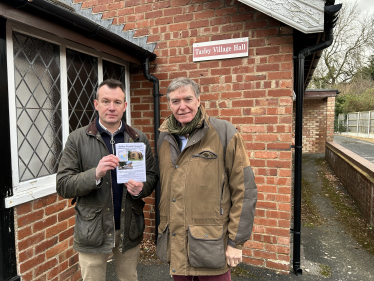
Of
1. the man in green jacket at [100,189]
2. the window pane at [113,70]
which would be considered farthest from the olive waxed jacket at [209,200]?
the window pane at [113,70]

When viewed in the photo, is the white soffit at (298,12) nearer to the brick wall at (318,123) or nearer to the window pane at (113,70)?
the window pane at (113,70)

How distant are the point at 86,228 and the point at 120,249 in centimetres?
33

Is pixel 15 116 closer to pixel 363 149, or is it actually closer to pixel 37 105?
pixel 37 105

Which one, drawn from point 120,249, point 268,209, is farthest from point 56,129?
point 268,209

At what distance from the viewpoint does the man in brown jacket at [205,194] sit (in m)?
1.78

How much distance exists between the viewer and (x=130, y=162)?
6.05 feet

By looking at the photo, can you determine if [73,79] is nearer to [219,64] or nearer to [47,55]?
[47,55]

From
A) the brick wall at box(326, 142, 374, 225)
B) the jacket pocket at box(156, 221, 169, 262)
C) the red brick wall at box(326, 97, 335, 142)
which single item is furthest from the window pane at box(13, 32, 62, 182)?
the red brick wall at box(326, 97, 335, 142)

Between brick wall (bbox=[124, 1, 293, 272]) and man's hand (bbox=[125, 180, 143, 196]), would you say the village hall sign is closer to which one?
brick wall (bbox=[124, 1, 293, 272])

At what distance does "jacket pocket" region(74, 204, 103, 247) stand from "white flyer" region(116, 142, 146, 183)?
0.34 meters

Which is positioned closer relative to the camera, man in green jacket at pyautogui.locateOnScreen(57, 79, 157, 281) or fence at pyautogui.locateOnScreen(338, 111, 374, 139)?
man in green jacket at pyautogui.locateOnScreen(57, 79, 157, 281)

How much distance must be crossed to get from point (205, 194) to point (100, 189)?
796 mm

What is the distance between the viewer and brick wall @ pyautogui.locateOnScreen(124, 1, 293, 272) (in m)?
3.11

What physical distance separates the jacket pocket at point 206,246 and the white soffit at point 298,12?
228 centimetres
